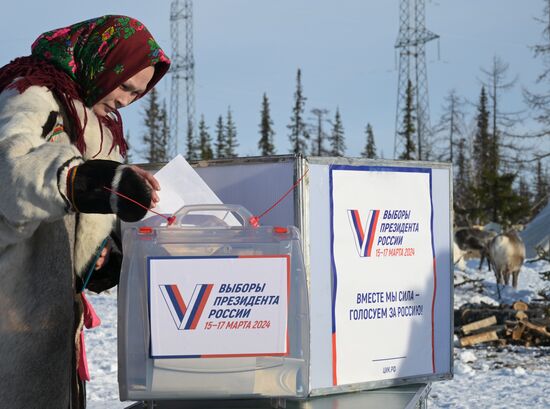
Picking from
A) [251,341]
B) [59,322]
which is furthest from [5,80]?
[251,341]

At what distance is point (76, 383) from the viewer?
2.07 metres

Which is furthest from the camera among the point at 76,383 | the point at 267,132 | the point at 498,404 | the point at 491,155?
the point at 267,132

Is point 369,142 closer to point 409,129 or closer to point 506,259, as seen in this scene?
point 409,129

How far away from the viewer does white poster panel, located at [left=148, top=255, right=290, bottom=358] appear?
1.83 m

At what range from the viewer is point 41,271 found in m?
1.95

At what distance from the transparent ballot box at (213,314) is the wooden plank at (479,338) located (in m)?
7.16

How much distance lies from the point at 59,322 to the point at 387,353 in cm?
113

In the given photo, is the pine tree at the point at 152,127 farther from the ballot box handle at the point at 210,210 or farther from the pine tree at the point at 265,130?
the ballot box handle at the point at 210,210

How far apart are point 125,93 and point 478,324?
7.59 meters

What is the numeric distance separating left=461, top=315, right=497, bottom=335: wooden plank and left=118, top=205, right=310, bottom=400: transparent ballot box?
7.39m

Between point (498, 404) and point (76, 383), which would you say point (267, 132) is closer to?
point (498, 404)

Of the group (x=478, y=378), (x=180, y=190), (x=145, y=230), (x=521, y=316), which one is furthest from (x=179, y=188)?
(x=521, y=316)

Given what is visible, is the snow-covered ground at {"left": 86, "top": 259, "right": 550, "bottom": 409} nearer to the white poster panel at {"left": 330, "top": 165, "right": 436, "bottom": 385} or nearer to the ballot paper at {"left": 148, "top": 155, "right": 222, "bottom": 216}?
the white poster panel at {"left": 330, "top": 165, "right": 436, "bottom": 385}

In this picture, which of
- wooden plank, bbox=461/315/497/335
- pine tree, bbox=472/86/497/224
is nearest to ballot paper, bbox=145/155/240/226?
wooden plank, bbox=461/315/497/335
